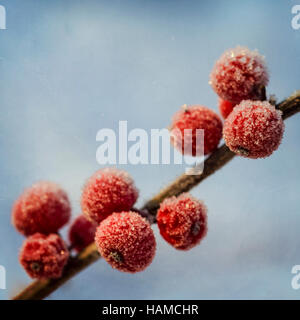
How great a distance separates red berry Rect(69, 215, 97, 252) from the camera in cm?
67

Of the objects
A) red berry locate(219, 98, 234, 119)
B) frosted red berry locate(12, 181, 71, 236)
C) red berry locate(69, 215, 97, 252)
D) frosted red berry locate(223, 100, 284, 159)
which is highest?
red berry locate(219, 98, 234, 119)

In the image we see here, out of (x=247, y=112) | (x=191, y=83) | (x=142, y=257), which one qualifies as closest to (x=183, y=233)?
(x=142, y=257)

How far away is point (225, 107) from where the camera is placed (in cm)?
59

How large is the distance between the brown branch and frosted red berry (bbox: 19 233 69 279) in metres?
0.03

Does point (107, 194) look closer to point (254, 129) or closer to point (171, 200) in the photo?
point (171, 200)

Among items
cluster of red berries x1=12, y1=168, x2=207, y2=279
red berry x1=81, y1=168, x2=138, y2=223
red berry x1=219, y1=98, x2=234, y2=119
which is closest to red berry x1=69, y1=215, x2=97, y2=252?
cluster of red berries x1=12, y1=168, x2=207, y2=279

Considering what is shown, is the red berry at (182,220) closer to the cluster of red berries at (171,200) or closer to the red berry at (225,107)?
the cluster of red berries at (171,200)

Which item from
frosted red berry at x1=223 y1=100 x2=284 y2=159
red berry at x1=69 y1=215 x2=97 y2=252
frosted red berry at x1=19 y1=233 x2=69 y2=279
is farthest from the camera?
red berry at x1=69 y1=215 x2=97 y2=252

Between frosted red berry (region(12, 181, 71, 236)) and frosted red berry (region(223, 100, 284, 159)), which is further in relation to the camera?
frosted red berry (region(12, 181, 71, 236))

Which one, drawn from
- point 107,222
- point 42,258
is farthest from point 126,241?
point 42,258

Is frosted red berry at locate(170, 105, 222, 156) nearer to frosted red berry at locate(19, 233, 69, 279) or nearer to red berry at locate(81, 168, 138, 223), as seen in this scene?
red berry at locate(81, 168, 138, 223)

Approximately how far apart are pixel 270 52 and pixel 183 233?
0.41 m

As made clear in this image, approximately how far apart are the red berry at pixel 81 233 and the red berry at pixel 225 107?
0.28 metres

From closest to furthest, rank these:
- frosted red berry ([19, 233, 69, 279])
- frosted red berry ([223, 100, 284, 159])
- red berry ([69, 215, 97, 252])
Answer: frosted red berry ([223, 100, 284, 159])
frosted red berry ([19, 233, 69, 279])
red berry ([69, 215, 97, 252])
